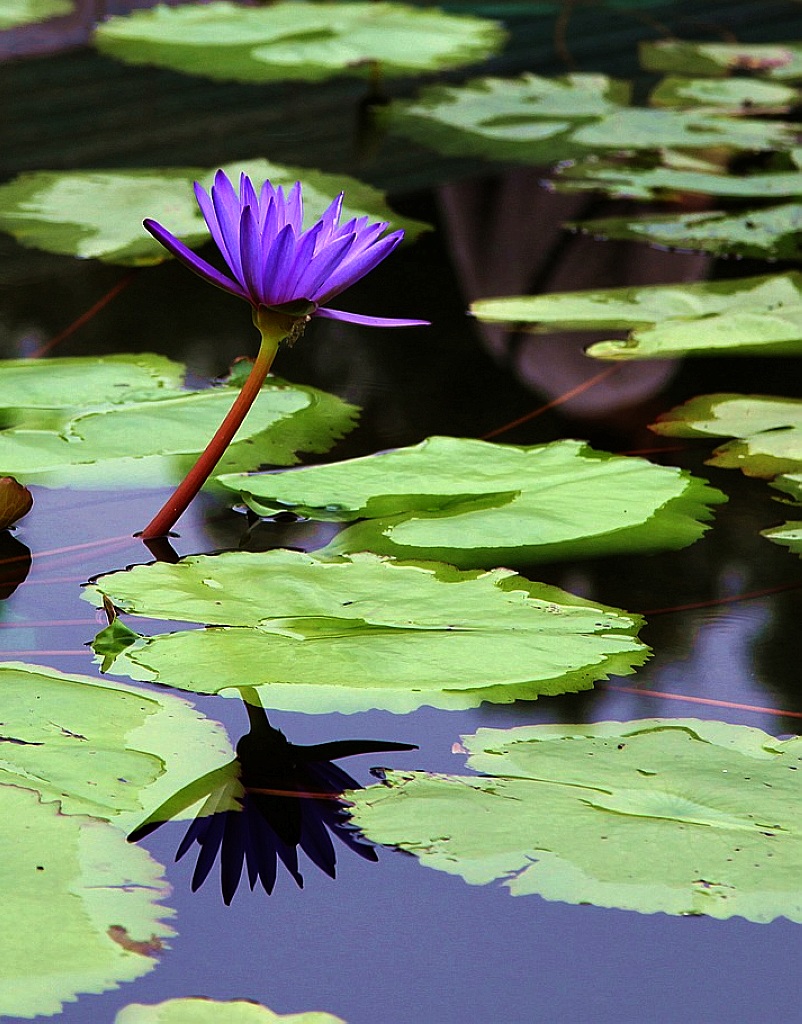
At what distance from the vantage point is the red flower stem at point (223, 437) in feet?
3.18

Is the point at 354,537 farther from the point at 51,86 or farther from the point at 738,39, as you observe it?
the point at 738,39

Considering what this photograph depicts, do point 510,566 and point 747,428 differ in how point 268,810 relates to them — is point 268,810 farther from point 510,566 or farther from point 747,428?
point 747,428

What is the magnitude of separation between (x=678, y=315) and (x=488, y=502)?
58 cm

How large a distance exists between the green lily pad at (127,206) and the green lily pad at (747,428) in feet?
2.26

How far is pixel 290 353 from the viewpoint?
4.89 ft

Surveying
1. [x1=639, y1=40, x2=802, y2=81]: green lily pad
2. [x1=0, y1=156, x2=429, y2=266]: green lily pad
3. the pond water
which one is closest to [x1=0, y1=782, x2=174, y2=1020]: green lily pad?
the pond water

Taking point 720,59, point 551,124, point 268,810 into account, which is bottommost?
point 268,810

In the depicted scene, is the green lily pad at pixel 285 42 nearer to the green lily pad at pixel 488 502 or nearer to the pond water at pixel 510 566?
the pond water at pixel 510 566

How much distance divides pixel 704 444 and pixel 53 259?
0.90 metres

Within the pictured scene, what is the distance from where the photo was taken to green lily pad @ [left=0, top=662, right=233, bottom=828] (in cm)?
73

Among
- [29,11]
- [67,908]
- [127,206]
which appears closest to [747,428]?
[67,908]

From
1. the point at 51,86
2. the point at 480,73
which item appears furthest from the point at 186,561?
the point at 480,73

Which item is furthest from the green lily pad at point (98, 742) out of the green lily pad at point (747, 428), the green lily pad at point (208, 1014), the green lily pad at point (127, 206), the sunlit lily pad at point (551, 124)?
the sunlit lily pad at point (551, 124)

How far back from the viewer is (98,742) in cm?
77
